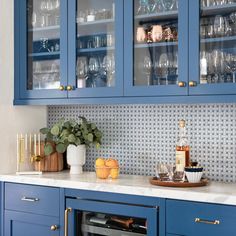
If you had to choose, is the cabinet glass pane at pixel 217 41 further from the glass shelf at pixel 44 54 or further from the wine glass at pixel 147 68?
the glass shelf at pixel 44 54

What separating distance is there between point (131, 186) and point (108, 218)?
248 millimetres

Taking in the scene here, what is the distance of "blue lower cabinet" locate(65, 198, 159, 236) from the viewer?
2.62 m

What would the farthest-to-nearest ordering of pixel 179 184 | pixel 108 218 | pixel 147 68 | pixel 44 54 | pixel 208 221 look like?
pixel 44 54, pixel 147 68, pixel 108 218, pixel 179 184, pixel 208 221

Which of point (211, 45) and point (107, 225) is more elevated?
point (211, 45)

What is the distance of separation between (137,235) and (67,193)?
1.61 feet

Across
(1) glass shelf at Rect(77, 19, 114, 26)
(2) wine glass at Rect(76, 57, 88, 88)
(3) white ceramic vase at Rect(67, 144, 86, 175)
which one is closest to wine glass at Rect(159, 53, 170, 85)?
(1) glass shelf at Rect(77, 19, 114, 26)

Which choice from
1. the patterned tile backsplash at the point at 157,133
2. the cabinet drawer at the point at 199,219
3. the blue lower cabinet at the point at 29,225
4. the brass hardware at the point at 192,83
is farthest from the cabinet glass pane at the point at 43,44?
the cabinet drawer at the point at 199,219

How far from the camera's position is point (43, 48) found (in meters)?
3.31

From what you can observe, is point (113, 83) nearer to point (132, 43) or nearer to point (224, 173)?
point (132, 43)

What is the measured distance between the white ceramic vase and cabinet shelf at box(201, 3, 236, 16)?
3.79 feet

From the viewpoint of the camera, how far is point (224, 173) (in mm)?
2953

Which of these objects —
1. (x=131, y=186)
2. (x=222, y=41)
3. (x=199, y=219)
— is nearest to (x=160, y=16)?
(x=222, y=41)

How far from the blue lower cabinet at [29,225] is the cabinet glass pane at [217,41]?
1194 mm

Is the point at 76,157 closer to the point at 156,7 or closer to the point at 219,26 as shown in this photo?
the point at 156,7
